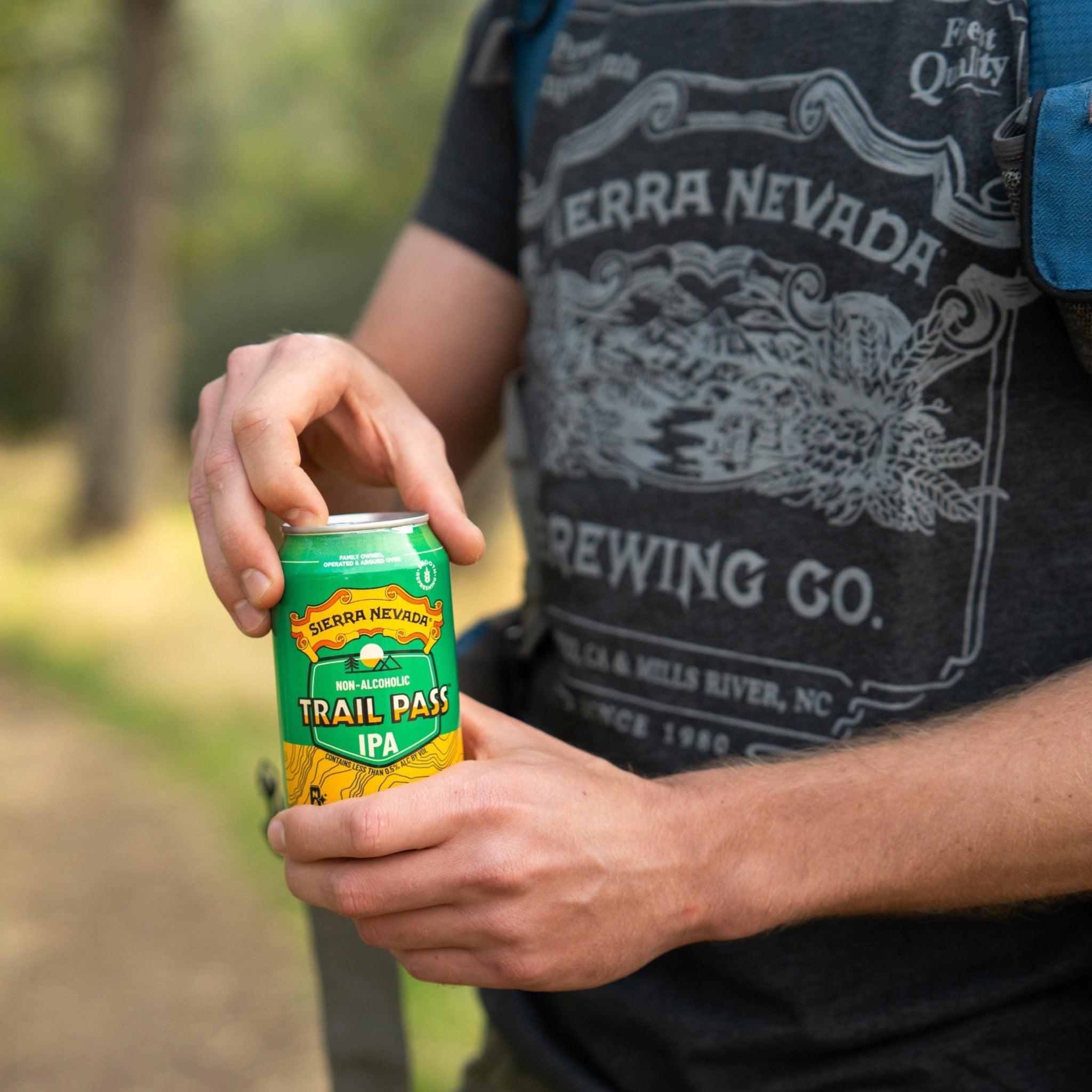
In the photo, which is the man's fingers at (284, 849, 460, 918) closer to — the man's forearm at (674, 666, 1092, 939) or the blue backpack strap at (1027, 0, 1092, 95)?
the man's forearm at (674, 666, 1092, 939)

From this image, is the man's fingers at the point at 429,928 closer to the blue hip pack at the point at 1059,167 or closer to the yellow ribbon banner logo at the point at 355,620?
the yellow ribbon banner logo at the point at 355,620

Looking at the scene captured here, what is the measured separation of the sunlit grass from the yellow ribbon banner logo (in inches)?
104

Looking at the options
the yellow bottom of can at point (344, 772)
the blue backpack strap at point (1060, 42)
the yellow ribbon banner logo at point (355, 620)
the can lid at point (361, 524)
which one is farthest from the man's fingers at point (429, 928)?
the blue backpack strap at point (1060, 42)

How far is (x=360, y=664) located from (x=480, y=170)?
0.98m

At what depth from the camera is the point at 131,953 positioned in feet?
13.2

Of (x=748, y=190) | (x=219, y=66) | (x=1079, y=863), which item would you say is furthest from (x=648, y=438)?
(x=219, y=66)

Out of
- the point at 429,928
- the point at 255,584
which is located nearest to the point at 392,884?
the point at 429,928

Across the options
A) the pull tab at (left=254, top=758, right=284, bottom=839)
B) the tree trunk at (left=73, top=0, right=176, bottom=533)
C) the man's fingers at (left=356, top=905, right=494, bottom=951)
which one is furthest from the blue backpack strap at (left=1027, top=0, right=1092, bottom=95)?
the tree trunk at (left=73, top=0, right=176, bottom=533)

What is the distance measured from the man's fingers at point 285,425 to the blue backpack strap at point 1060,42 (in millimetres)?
795

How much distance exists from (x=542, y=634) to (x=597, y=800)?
572 mm

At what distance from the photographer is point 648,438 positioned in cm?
152

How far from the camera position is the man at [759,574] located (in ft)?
3.79

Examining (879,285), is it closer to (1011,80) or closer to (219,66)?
(1011,80)

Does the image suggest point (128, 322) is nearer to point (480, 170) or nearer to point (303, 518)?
point (480, 170)
